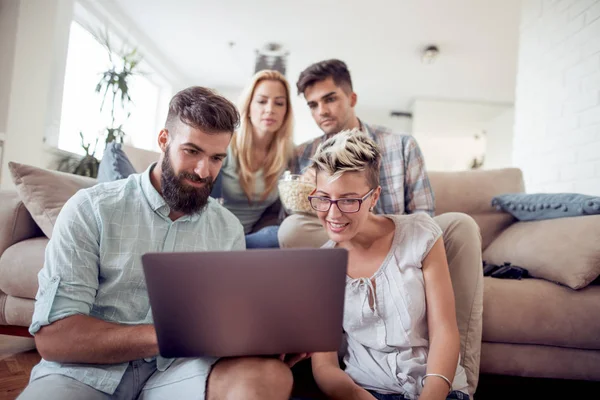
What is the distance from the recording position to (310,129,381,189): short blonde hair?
41.1 inches

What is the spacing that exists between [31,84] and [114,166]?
7.08 feet

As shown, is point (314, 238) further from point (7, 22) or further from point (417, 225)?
point (7, 22)

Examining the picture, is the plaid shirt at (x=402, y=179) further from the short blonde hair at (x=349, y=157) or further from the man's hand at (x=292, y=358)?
the man's hand at (x=292, y=358)

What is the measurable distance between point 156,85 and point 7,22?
3.39 m

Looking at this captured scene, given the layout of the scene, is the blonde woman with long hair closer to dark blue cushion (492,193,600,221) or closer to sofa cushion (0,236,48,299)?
sofa cushion (0,236,48,299)

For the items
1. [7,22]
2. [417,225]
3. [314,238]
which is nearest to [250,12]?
[7,22]

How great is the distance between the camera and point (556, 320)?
141cm

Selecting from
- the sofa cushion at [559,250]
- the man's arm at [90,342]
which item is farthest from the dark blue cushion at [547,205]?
the man's arm at [90,342]

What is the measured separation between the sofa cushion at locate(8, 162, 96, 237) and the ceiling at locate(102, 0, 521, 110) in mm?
3351

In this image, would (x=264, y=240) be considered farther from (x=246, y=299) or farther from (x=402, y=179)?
(x=246, y=299)

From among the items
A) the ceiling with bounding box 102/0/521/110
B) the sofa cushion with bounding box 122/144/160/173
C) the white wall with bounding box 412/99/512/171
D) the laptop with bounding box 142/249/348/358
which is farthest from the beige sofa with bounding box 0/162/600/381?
the white wall with bounding box 412/99/512/171

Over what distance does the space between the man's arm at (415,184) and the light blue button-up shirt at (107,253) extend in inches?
42.8

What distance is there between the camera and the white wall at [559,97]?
2453mm

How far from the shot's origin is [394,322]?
106 centimetres
